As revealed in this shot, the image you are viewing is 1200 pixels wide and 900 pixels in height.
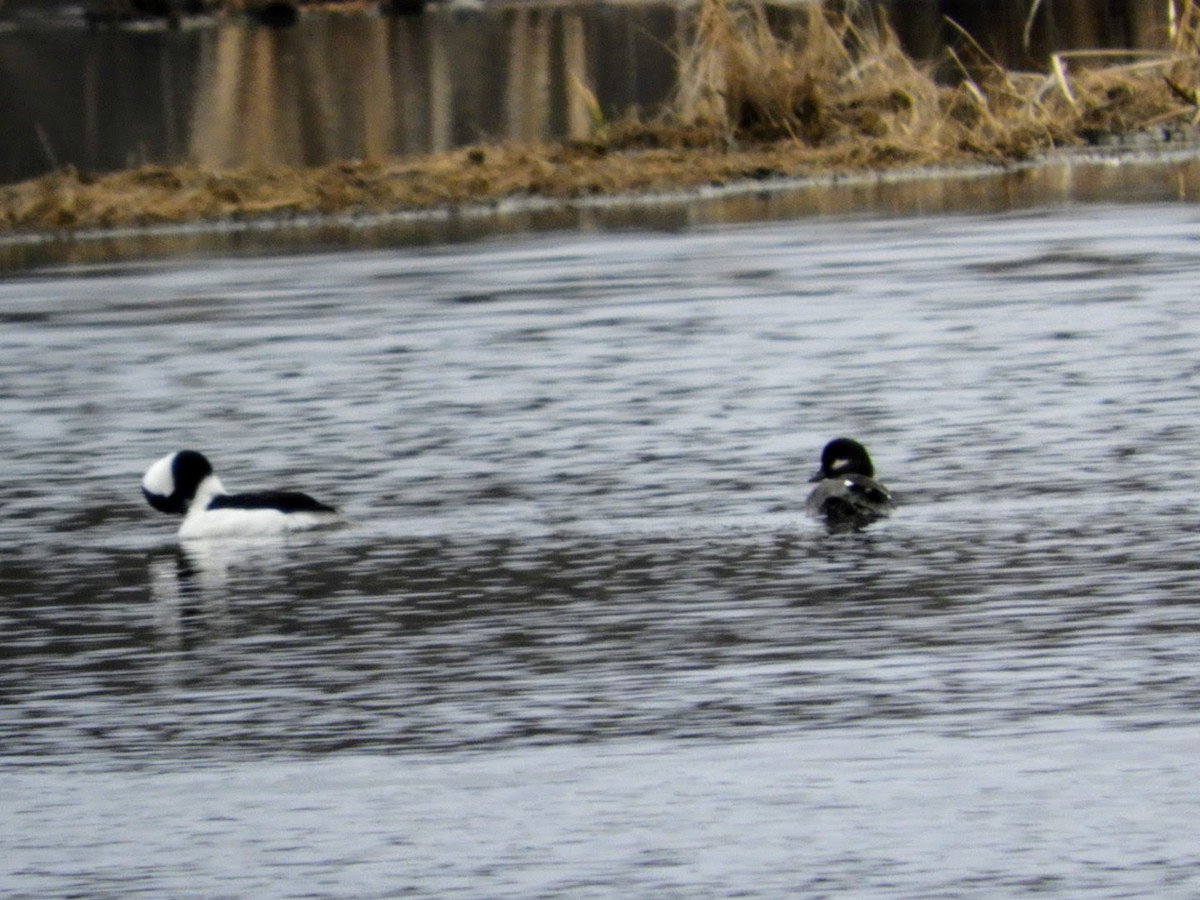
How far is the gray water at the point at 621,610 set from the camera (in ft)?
24.1

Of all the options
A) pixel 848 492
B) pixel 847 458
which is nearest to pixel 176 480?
pixel 847 458

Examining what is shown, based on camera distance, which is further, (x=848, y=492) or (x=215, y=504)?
(x=215, y=504)

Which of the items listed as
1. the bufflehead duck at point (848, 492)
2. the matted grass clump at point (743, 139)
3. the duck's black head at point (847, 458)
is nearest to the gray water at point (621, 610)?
the bufflehead duck at point (848, 492)

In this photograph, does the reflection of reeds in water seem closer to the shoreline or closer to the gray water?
the shoreline

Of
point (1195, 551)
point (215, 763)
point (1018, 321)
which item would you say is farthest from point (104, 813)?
point (1018, 321)

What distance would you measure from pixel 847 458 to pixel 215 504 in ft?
8.25

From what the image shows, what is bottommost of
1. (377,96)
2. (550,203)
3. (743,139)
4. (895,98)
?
(550,203)

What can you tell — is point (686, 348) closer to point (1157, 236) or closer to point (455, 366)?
point (455, 366)

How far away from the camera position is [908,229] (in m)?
25.5

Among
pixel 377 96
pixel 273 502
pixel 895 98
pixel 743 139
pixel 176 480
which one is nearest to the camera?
pixel 273 502

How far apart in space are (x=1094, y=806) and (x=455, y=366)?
35.4 ft

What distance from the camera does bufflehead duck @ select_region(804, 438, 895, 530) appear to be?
11555 mm

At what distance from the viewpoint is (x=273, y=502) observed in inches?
480

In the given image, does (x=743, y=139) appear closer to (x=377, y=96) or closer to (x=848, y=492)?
(x=377, y=96)
